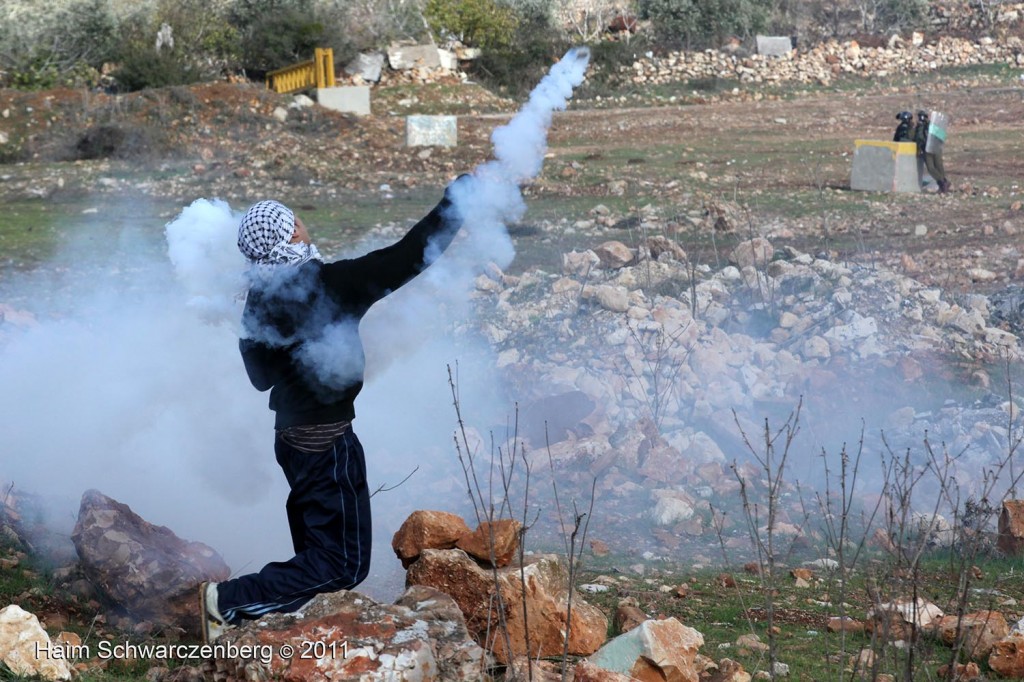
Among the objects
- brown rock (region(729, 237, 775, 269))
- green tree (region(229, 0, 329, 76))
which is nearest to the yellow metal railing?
green tree (region(229, 0, 329, 76))

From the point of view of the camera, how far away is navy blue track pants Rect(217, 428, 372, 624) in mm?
3918

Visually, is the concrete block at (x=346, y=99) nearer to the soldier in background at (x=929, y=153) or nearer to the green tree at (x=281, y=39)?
the green tree at (x=281, y=39)

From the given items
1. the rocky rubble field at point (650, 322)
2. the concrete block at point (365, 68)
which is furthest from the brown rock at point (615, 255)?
the concrete block at point (365, 68)

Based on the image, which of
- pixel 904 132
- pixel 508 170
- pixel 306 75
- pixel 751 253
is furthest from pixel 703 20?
pixel 508 170

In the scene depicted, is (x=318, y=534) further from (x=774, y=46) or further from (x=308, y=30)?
(x=774, y=46)

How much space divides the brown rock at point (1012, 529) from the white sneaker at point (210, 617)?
357 centimetres

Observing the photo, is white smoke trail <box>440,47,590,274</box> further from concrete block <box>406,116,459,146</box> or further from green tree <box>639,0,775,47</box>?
green tree <box>639,0,775,47</box>

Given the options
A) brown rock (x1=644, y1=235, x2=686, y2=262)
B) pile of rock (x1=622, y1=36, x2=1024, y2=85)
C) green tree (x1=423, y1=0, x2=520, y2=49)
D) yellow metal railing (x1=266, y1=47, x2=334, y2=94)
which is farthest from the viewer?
green tree (x1=423, y1=0, x2=520, y2=49)

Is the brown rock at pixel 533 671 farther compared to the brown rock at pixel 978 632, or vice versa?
the brown rock at pixel 978 632

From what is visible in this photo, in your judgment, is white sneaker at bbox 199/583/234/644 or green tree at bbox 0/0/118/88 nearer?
white sneaker at bbox 199/583/234/644

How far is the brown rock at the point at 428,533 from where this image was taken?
427 centimetres

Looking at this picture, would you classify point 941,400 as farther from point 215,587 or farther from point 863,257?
point 215,587

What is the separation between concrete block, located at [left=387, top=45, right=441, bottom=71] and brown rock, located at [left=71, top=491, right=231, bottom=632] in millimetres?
20360

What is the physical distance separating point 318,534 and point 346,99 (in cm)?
1724
